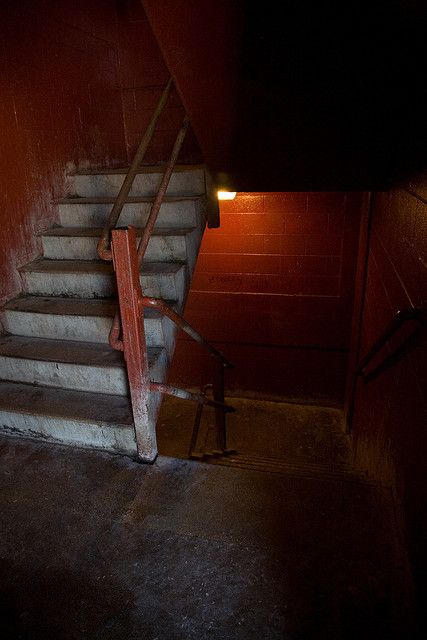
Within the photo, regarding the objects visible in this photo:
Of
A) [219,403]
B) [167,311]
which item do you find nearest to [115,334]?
[167,311]

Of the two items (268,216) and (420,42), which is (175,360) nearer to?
(268,216)

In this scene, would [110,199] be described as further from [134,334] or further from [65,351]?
[134,334]

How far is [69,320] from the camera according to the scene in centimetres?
314

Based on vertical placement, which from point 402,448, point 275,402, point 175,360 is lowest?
point 275,402

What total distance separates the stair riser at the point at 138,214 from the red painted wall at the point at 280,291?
4.44ft

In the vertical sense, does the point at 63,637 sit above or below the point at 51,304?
below

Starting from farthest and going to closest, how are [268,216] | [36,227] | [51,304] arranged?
1. [268,216]
2. [36,227]
3. [51,304]

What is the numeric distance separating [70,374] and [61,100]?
262 cm

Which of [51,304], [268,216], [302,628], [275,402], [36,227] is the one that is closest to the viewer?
[302,628]

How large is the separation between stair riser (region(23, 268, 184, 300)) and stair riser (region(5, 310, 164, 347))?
335 mm

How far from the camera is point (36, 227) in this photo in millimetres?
3619

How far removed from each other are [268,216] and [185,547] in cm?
369

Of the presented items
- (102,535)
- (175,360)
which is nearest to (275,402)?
(175,360)

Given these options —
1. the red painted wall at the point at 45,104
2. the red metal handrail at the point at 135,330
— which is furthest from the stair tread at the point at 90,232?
the red metal handrail at the point at 135,330
